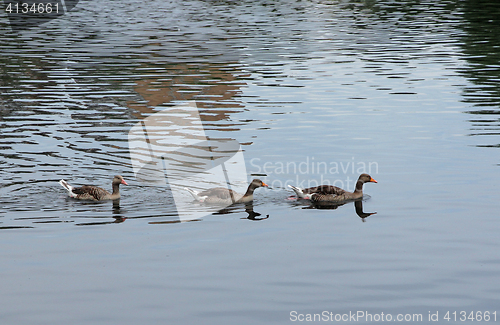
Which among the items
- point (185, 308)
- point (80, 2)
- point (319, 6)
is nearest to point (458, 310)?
point (185, 308)

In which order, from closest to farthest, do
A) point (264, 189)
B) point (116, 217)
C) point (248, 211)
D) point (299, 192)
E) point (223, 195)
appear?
point (116, 217) → point (248, 211) → point (223, 195) → point (299, 192) → point (264, 189)

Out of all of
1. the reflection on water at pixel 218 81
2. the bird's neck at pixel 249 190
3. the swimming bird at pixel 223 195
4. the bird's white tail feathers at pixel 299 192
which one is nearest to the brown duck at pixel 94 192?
the reflection on water at pixel 218 81

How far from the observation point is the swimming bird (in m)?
18.0

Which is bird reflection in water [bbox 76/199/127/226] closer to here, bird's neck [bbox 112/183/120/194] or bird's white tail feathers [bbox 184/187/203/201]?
bird's neck [bbox 112/183/120/194]

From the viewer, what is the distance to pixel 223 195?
18.1 m

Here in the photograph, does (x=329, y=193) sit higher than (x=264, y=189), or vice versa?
(x=329, y=193)

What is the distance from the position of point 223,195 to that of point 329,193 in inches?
114

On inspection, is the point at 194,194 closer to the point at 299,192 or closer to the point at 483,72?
the point at 299,192

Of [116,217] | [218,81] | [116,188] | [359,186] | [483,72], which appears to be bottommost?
[483,72]

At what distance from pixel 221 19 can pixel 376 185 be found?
50155mm

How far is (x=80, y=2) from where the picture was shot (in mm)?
92562

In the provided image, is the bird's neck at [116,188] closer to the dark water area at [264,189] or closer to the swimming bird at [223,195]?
the dark water area at [264,189]

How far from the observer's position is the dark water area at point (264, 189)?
12344 millimetres

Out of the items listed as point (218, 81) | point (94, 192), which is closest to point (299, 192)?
point (94, 192)
